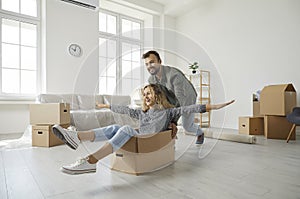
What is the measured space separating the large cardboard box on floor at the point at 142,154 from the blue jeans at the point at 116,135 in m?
0.04

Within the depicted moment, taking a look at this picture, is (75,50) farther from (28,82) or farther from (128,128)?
(128,128)

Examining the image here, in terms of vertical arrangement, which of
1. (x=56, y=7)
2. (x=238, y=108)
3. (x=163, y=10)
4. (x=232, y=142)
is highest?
(x=163, y=10)

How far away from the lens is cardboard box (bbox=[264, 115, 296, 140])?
103 inches

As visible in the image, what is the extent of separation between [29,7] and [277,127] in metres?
4.05

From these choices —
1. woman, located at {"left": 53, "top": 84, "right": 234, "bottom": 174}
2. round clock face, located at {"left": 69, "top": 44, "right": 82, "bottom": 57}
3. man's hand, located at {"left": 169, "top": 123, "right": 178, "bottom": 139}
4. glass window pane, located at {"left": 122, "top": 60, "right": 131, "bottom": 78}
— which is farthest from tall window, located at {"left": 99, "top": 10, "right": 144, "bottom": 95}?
round clock face, located at {"left": 69, "top": 44, "right": 82, "bottom": 57}

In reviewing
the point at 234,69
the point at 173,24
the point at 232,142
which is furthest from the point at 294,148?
the point at 173,24

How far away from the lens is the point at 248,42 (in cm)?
352

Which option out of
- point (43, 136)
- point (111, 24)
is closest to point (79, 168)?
point (43, 136)

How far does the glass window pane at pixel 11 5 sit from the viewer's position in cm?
328

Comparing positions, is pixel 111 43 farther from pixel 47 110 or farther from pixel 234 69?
pixel 234 69

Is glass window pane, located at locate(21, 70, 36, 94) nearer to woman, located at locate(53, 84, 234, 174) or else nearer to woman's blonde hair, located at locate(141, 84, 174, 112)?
woman, located at locate(53, 84, 234, 174)

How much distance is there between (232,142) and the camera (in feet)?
7.98

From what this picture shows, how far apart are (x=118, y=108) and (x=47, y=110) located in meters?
1.07

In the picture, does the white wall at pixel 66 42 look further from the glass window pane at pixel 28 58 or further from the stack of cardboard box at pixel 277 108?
the stack of cardboard box at pixel 277 108
